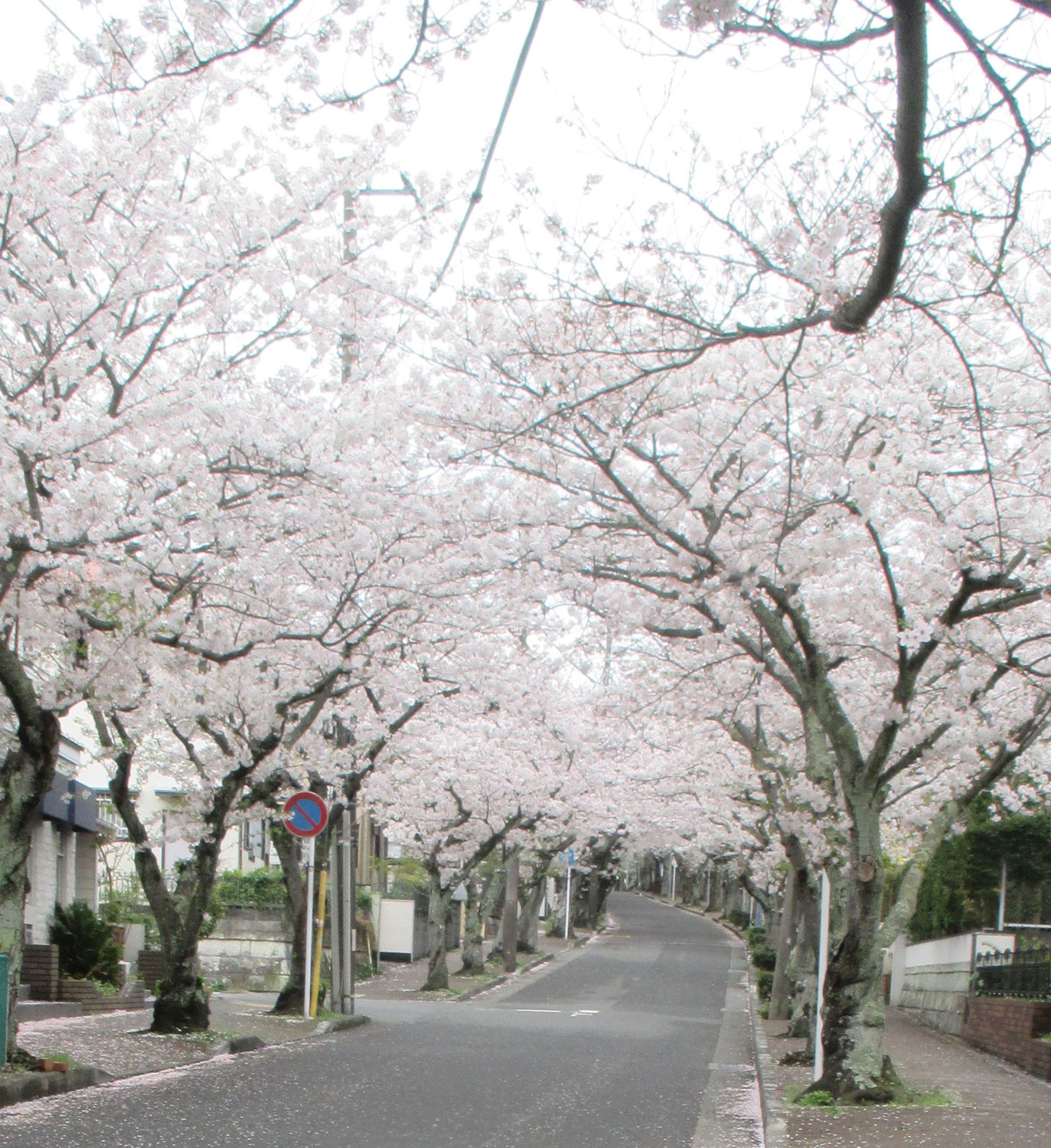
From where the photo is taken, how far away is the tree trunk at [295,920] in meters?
21.1

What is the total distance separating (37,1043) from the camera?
14.9 m

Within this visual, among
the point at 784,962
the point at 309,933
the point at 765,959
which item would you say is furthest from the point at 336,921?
the point at 765,959

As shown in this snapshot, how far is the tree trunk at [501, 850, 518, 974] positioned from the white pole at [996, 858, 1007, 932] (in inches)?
685

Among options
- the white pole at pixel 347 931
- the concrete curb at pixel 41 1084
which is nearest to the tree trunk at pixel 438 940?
the white pole at pixel 347 931

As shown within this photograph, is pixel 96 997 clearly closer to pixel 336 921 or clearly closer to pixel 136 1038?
pixel 336 921

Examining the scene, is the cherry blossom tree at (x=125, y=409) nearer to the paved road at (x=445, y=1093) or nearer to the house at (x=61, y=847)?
the paved road at (x=445, y=1093)

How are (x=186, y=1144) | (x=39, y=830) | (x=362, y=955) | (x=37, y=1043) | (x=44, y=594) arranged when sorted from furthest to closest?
(x=362, y=955), (x=39, y=830), (x=37, y=1043), (x=44, y=594), (x=186, y=1144)

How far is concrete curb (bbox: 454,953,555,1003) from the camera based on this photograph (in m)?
30.9

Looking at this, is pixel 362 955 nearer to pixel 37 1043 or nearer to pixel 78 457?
pixel 37 1043

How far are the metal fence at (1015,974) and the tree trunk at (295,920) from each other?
959 cm

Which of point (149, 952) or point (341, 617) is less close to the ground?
point (341, 617)

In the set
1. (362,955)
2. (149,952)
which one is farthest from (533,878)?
(149,952)

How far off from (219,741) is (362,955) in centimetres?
1852

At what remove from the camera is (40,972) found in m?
19.7
